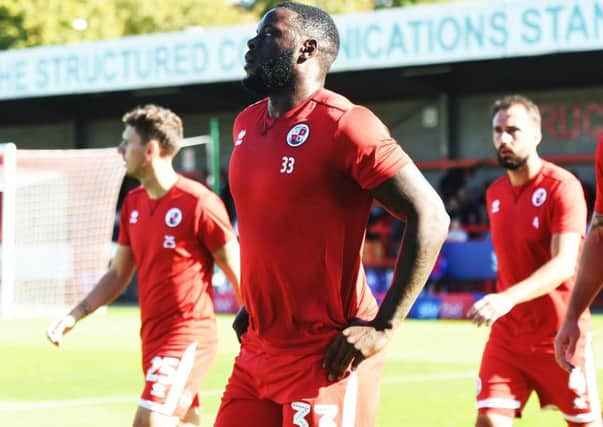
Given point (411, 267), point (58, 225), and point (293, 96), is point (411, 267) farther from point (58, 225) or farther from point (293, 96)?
point (58, 225)

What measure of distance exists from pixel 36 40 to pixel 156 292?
45658 millimetres

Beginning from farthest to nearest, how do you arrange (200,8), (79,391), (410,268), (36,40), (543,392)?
(200,8), (36,40), (79,391), (543,392), (410,268)

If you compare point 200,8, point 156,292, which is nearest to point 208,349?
point 156,292

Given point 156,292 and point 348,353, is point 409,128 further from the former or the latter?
point 348,353

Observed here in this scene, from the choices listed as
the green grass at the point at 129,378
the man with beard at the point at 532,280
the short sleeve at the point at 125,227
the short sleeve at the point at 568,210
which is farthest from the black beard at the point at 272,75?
the green grass at the point at 129,378

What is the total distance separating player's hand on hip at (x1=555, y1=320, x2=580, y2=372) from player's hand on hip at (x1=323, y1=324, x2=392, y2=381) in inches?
68.1

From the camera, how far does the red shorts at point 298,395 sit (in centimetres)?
434

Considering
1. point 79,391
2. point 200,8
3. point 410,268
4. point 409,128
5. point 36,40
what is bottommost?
point 79,391

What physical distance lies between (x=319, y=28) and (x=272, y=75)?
0.26 meters

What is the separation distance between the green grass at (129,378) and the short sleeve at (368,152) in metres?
5.95

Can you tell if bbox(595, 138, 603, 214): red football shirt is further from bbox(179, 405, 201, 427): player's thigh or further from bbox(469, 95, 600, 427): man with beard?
bbox(179, 405, 201, 427): player's thigh

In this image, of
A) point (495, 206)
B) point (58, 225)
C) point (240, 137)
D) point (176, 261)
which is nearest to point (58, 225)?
point (58, 225)

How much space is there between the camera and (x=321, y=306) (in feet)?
14.4

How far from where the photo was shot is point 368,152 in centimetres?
418
